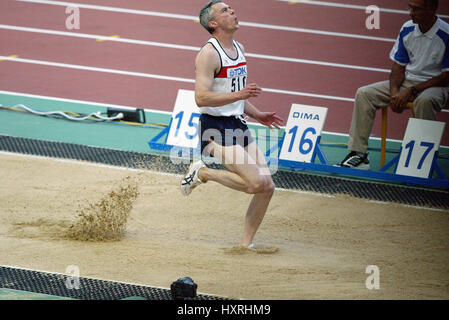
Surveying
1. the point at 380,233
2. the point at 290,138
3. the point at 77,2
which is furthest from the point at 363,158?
the point at 77,2

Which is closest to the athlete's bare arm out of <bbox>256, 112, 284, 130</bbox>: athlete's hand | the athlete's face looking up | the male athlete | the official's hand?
the male athlete

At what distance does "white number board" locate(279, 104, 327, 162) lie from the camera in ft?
24.4

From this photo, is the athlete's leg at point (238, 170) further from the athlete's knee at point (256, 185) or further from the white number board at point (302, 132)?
the white number board at point (302, 132)

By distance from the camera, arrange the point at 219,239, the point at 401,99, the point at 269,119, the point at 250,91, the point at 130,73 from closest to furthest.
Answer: the point at 250,91
the point at 269,119
the point at 219,239
the point at 401,99
the point at 130,73

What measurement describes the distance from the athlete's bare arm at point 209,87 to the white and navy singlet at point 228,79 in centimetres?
5

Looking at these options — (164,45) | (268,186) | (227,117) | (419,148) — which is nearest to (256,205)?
(268,186)

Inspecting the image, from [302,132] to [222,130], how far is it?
7.68 ft

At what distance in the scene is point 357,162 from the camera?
7426 mm

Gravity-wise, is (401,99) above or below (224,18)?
below

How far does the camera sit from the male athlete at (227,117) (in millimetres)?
5180

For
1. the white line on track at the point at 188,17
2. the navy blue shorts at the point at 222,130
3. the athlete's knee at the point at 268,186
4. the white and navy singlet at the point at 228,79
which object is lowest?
the athlete's knee at the point at 268,186

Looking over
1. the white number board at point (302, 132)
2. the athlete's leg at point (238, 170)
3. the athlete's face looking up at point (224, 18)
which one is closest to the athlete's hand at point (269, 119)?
the athlete's leg at point (238, 170)

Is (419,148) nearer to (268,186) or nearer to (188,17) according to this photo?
(268,186)
